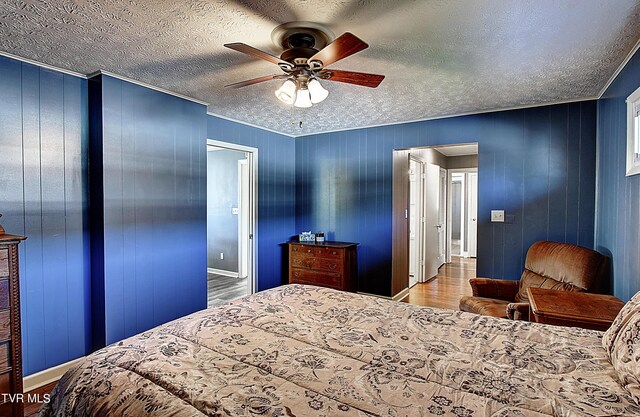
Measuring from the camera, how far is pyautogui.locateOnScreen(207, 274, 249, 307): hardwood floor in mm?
4742

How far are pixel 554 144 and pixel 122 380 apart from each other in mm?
4065

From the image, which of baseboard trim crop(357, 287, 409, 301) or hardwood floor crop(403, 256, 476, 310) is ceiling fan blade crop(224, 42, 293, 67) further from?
hardwood floor crop(403, 256, 476, 310)

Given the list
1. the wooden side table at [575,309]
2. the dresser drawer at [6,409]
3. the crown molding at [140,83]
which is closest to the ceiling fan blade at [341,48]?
the crown molding at [140,83]

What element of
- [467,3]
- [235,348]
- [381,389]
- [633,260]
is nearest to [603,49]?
[467,3]

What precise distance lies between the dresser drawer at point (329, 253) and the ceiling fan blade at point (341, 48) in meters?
2.83

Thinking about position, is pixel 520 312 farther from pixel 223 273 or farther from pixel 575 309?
pixel 223 273

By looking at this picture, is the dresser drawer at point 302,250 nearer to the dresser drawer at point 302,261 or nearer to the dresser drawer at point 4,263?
the dresser drawer at point 302,261

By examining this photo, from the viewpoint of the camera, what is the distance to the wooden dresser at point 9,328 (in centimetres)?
201

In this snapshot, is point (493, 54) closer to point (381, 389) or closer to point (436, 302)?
point (381, 389)

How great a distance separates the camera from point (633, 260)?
218 cm

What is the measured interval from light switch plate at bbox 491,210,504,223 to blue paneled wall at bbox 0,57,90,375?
13.3 feet

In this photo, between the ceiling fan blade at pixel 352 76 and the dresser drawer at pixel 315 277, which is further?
the dresser drawer at pixel 315 277

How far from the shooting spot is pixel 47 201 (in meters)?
2.58

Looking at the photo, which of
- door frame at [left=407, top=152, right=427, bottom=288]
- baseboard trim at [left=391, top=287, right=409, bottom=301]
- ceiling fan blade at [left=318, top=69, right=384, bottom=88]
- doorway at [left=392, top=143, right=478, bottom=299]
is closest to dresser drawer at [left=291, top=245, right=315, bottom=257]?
doorway at [left=392, top=143, right=478, bottom=299]
